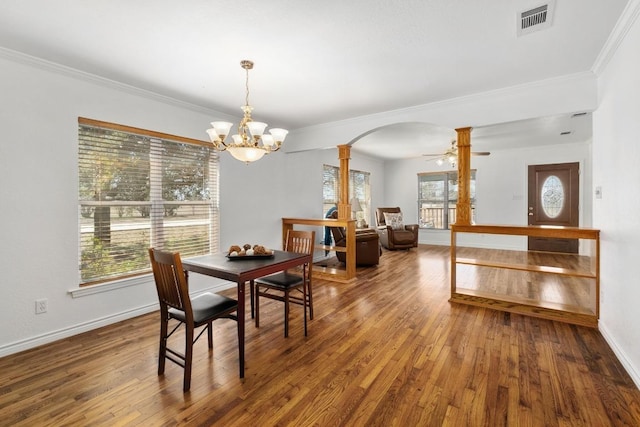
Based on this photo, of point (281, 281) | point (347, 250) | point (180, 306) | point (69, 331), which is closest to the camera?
point (180, 306)

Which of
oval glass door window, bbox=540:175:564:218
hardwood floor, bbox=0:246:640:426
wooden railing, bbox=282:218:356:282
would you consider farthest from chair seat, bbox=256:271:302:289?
oval glass door window, bbox=540:175:564:218

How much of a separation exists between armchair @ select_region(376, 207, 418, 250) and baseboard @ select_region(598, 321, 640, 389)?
471cm

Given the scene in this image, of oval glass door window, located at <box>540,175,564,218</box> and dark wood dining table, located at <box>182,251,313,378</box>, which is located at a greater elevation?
oval glass door window, located at <box>540,175,564,218</box>

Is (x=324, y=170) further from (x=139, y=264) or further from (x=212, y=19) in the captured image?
(x=212, y=19)

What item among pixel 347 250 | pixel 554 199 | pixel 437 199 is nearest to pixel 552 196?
pixel 554 199

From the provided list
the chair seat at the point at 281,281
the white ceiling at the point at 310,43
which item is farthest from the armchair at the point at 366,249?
the white ceiling at the point at 310,43

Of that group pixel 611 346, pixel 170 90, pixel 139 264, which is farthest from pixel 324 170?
pixel 611 346

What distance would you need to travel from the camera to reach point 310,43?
242 cm

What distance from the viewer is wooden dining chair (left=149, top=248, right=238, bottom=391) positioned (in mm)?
1993

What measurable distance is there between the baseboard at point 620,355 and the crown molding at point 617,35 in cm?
242

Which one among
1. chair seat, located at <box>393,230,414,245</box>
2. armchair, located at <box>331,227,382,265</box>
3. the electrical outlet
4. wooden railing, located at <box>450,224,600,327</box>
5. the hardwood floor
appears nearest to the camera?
the hardwood floor

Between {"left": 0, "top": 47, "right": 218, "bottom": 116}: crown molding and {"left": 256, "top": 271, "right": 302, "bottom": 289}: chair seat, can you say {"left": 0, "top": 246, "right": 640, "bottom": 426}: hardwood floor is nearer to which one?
{"left": 256, "top": 271, "right": 302, "bottom": 289}: chair seat

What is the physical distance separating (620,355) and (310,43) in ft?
11.5

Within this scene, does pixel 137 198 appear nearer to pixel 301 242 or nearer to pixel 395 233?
pixel 301 242
